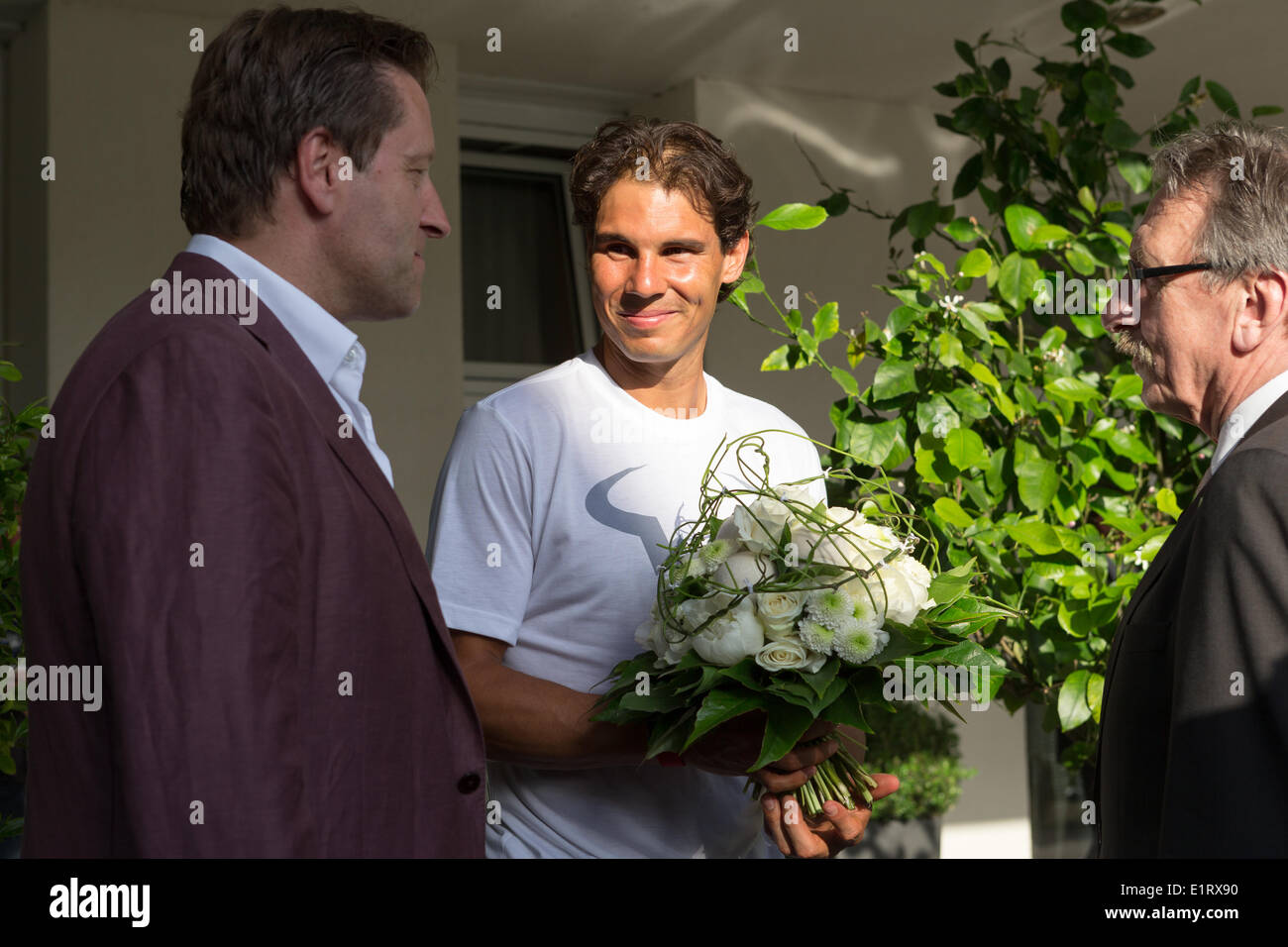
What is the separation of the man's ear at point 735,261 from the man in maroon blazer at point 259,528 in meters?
0.73

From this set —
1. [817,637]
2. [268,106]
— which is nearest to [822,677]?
[817,637]

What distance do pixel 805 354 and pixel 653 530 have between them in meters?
0.89

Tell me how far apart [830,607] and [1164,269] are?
600 millimetres

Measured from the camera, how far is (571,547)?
5.59ft

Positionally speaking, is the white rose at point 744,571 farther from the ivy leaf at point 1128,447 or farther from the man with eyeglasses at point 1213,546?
the ivy leaf at point 1128,447

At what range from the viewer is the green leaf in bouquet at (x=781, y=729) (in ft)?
4.88

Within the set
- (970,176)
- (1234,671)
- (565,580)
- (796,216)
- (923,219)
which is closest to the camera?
(1234,671)

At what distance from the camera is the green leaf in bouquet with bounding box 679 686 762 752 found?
1.47 m

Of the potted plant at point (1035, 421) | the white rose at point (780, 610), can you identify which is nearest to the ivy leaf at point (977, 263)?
the potted plant at point (1035, 421)

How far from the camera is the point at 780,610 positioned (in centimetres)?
153

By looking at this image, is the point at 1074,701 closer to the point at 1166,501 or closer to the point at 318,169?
the point at 1166,501

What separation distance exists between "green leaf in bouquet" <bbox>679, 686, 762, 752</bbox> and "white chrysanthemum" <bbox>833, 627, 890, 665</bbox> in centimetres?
11

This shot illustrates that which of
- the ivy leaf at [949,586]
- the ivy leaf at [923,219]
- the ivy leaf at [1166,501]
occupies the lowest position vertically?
the ivy leaf at [949,586]

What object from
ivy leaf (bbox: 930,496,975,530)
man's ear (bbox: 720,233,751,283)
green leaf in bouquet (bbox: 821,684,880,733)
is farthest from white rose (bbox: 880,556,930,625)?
ivy leaf (bbox: 930,496,975,530)
